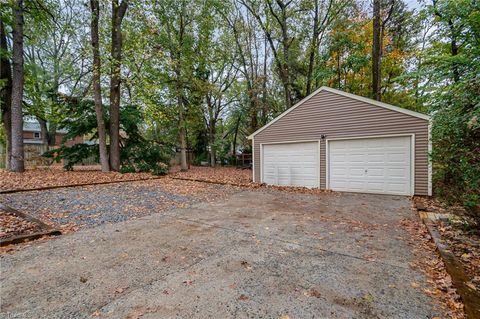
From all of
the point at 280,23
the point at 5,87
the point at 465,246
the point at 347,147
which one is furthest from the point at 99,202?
the point at 280,23

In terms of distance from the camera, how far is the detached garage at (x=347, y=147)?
7000mm

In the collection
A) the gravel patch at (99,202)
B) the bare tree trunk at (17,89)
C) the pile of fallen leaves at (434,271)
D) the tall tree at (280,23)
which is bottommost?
the pile of fallen leaves at (434,271)

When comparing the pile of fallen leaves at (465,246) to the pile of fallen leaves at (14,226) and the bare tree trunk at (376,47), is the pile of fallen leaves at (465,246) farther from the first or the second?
the bare tree trunk at (376,47)

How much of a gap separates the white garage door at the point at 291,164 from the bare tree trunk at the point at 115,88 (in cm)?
711

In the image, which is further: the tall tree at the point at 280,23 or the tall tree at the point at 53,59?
the tall tree at the point at 280,23

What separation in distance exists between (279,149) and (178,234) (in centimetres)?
653

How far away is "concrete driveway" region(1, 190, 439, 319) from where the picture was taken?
1.98m

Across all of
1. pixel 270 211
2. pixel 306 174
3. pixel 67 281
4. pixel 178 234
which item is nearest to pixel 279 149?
pixel 306 174

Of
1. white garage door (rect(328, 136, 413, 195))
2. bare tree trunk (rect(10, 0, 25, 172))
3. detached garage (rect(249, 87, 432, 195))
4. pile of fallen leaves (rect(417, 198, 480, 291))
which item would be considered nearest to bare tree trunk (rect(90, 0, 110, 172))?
bare tree trunk (rect(10, 0, 25, 172))

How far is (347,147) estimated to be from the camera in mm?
8039

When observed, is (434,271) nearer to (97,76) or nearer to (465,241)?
(465,241)

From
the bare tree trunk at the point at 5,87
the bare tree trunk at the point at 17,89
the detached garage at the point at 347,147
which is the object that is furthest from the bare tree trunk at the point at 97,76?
the detached garage at the point at 347,147

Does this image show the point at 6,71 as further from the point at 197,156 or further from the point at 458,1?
the point at 458,1

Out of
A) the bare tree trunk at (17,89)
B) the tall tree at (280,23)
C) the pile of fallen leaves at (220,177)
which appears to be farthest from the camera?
the tall tree at (280,23)
